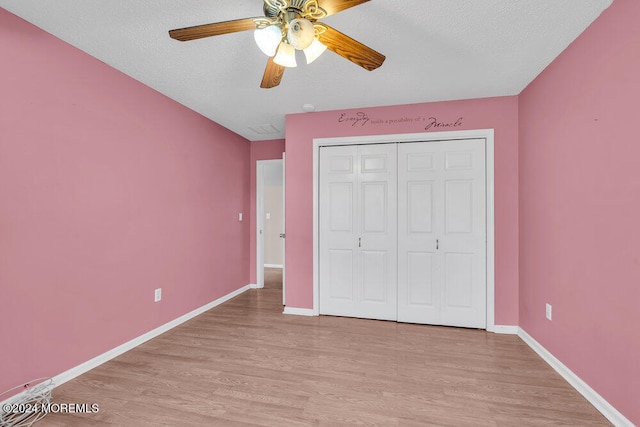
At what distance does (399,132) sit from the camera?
3252mm

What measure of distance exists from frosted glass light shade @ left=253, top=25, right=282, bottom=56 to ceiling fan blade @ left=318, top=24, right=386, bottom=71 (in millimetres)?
225

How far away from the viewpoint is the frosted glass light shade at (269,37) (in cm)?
144

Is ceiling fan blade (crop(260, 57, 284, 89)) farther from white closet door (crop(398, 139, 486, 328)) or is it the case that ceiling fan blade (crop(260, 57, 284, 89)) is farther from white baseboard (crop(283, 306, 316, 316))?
white baseboard (crop(283, 306, 316, 316))

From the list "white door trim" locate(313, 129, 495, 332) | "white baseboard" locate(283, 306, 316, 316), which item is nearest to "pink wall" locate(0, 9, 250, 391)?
"white baseboard" locate(283, 306, 316, 316)

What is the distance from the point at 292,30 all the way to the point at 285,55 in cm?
25

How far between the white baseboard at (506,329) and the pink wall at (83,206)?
3482 mm

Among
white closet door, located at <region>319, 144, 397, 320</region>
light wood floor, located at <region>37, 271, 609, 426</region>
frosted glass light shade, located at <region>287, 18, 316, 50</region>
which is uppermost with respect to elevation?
frosted glass light shade, located at <region>287, 18, 316, 50</region>

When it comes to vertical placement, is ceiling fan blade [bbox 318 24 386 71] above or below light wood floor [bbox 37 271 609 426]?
above

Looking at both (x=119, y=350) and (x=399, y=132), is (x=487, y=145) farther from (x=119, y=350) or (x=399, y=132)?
(x=119, y=350)

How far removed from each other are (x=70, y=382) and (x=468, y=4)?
374 centimetres

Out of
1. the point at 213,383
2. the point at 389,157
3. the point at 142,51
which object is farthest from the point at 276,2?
the point at 213,383

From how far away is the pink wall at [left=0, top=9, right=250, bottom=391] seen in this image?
5.93 feet

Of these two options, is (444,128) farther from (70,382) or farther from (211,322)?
(70,382)

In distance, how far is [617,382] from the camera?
166 cm
